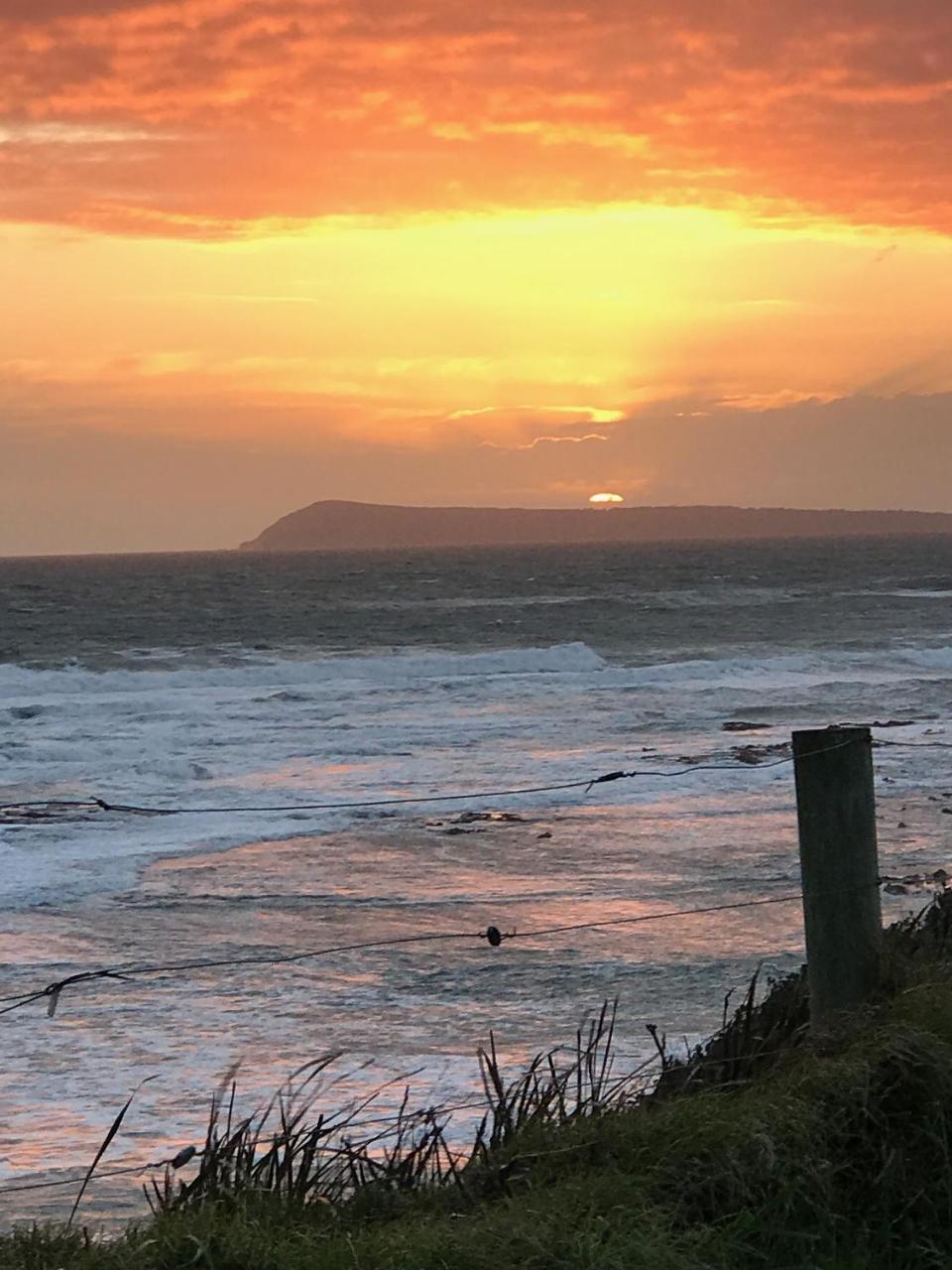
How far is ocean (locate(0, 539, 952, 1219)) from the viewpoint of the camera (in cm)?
736

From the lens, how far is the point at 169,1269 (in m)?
3.10

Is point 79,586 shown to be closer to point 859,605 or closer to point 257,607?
point 257,607

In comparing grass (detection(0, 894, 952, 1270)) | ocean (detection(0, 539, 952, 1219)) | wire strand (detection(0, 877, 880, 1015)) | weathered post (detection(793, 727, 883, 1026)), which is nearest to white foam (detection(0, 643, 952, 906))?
ocean (detection(0, 539, 952, 1219))

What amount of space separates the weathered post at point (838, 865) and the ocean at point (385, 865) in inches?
56.0

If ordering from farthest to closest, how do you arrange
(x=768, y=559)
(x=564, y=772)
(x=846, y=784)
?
(x=768, y=559)
(x=564, y=772)
(x=846, y=784)

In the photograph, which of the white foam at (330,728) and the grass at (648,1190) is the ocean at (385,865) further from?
the grass at (648,1190)

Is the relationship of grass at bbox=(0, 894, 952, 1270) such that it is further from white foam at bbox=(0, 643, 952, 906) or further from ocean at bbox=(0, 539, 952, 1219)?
white foam at bbox=(0, 643, 952, 906)

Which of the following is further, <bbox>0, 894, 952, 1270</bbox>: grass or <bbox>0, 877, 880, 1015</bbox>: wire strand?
<bbox>0, 877, 880, 1015</bbox>: wire strand

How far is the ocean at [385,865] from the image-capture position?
736 centimetres

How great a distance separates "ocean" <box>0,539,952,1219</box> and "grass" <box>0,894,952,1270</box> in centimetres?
103

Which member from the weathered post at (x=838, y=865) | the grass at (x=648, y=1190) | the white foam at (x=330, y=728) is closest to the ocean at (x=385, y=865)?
the white foam at (x=330, y=728)

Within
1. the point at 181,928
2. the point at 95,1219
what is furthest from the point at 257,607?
the point at 95,1219

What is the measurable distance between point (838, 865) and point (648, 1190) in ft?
3.18

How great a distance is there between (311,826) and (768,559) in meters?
119
